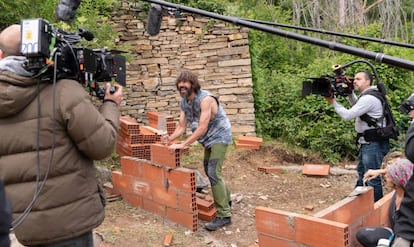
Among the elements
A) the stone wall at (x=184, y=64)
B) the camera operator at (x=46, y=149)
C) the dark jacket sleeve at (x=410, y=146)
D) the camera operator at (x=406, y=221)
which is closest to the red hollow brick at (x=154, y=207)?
the camera operator at (x=46, y=149)

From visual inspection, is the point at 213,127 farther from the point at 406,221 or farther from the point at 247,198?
the point at 406,221

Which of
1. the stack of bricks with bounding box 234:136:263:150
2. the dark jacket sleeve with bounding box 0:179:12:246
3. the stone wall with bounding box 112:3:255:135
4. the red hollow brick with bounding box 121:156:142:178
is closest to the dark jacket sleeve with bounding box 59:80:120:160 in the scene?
the dark jacket sleeve with bounding box 0:179:12:246

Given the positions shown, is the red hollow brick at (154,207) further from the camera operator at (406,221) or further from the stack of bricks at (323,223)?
the camera operator at (406,221)

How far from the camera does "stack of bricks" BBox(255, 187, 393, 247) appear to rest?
9.46 feet

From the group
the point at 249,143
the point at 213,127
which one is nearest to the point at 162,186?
the point at 213,127

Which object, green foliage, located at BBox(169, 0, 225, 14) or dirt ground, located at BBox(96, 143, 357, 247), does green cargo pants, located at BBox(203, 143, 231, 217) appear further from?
green foliage, located at BBox(169, 0, 225, 14)

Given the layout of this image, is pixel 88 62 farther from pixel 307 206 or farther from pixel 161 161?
pixel 307 206

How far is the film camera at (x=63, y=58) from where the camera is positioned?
208 centimetres

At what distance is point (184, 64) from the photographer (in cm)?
909

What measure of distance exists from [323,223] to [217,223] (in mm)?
1921

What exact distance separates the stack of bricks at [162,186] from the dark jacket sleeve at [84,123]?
7.60ft

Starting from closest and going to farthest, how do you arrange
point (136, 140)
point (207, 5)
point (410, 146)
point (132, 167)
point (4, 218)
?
point (4, 218) → point (410, 146) → point (132, 167) → point (136, 140) → point (207, 5)

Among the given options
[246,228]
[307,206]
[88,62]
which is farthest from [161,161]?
[88,62]

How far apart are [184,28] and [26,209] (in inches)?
288
